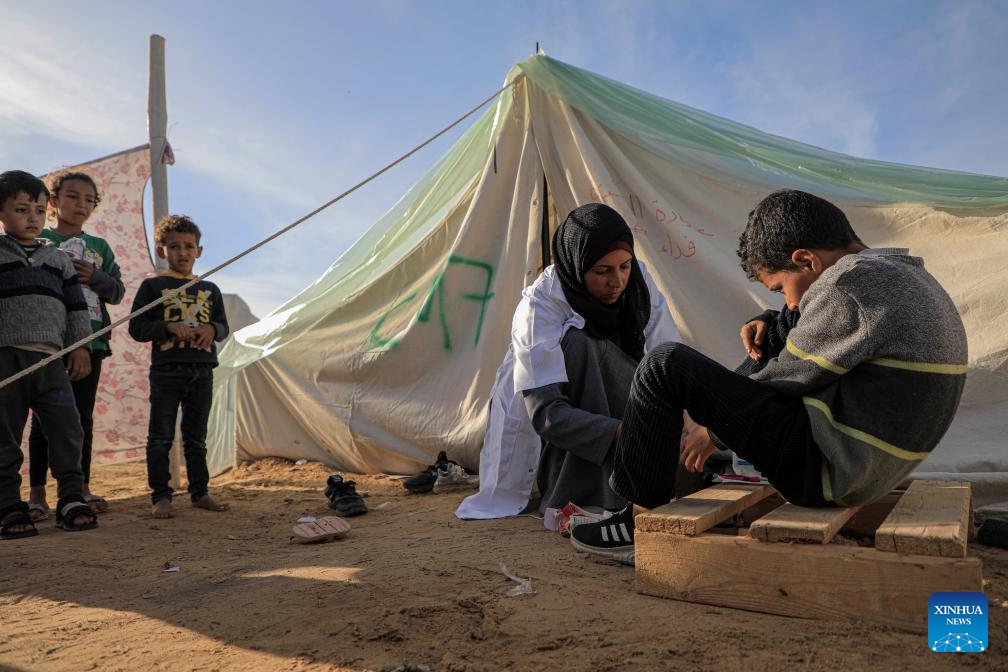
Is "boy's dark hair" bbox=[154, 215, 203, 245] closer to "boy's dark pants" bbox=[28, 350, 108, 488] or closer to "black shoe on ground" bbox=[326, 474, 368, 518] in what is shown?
"boy's dark pants" bbox=[28, 350, 108, 488]

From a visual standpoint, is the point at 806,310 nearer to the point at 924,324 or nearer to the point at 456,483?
the point at 924,324

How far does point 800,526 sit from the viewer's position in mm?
1376

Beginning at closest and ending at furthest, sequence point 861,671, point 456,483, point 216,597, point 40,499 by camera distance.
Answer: point 861,671, point 216,597, point 40,499, point 456,483

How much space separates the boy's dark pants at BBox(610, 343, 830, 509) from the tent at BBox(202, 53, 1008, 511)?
158 cm

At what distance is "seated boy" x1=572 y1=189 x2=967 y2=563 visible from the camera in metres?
1.35

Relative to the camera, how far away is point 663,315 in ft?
8.34

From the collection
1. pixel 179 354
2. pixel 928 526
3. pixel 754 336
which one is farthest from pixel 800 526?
pixel 179 354

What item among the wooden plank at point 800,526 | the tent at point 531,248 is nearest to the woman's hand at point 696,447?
the wooden plank at point 800,526

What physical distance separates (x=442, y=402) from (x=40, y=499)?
1780mm

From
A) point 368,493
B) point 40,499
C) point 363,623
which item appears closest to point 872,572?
point 363,623

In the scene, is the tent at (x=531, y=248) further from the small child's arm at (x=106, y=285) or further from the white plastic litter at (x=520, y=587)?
the white plastic litter at (x=520, y=587)

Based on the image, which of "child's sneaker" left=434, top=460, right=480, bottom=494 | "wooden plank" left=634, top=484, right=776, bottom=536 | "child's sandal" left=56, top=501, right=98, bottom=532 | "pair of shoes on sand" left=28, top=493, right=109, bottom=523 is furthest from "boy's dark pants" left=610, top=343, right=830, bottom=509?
"pair of shoes on sand" left=28, top=493, right=109, bottom=523

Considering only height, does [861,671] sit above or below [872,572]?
below

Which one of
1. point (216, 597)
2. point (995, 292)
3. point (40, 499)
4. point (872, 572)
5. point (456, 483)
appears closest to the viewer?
point (872, 572)
